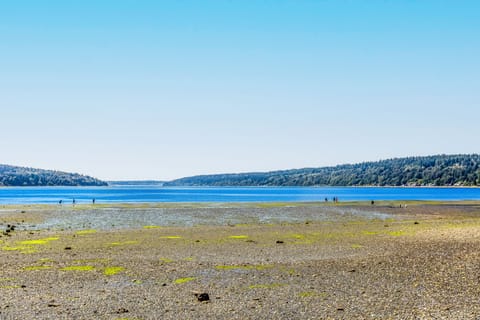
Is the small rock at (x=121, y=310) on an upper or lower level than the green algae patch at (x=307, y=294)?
upper

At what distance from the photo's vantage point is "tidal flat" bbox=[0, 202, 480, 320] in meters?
18.4

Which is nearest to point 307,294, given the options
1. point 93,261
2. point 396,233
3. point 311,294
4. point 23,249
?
point 311,294

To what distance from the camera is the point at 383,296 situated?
20281mm

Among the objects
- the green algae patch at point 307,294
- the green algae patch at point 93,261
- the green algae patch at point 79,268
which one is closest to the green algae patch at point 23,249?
the green algae patch at point 93,261

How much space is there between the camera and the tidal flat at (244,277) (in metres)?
18.4

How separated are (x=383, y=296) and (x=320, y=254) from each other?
12.2m

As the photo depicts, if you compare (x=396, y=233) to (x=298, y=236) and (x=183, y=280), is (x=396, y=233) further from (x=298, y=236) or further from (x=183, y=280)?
(x=183, y=280)

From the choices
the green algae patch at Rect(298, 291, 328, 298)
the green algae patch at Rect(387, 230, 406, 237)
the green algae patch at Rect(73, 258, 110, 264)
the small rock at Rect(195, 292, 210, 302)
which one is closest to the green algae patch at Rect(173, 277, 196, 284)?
the small rock at Rect(195, 292, 210, 302)

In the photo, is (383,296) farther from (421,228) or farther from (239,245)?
(421,228)

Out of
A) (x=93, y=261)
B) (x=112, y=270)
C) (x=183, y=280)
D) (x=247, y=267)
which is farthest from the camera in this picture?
(x=93, y=261)

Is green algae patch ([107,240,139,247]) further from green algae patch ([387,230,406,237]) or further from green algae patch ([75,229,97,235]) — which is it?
green algae patch ([387,230,406,237])

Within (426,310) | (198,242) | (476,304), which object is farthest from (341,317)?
(198,242)

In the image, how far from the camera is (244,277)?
81.3ft

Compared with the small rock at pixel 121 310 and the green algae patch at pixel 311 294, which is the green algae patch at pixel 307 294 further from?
the small rock at pixel 121 310
